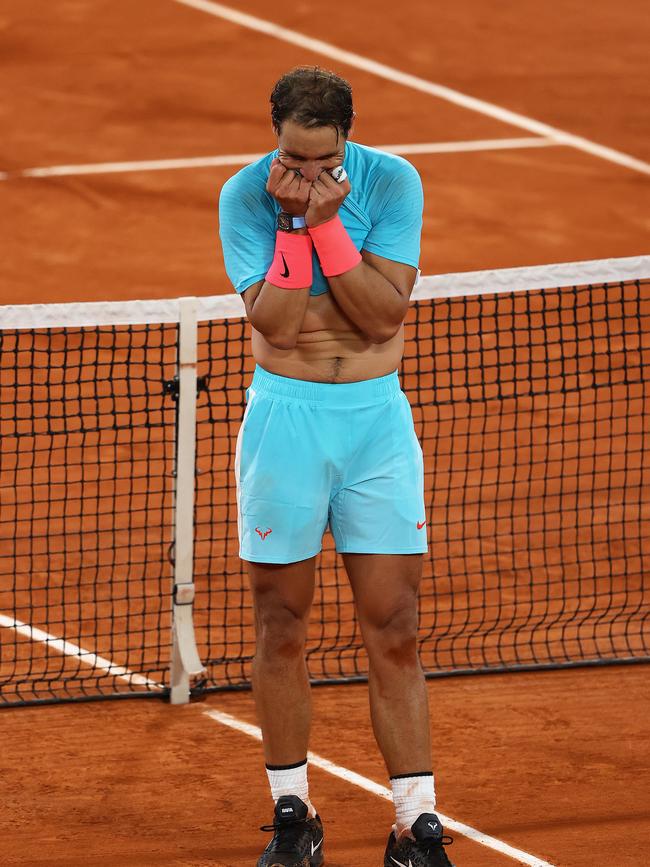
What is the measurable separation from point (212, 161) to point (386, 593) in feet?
32.9

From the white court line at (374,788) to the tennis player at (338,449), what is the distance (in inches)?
21.5

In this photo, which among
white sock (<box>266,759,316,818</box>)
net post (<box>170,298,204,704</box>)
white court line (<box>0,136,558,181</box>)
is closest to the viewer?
white sock (<box>266,759,316,818</box>)

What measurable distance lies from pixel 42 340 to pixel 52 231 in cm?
232

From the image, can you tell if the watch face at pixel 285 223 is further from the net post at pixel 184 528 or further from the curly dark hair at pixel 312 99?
the net post at pixel 184 528

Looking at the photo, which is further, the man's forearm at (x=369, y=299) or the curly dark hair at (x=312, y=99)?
the man's forearm at (x=369, y=299)

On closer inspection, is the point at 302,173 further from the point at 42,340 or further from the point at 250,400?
the point at 42,340

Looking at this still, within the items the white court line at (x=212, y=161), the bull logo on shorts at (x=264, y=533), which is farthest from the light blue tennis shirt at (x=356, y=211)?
the white court line at (x=212, y=161)

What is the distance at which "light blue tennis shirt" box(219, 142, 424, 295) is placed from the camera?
4.46m

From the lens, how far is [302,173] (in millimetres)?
4281

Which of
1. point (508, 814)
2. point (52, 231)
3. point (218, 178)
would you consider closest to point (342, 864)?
point (508, 814)

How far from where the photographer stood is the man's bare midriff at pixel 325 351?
453 cm

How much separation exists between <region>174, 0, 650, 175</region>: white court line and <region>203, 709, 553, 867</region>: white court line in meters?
9.29

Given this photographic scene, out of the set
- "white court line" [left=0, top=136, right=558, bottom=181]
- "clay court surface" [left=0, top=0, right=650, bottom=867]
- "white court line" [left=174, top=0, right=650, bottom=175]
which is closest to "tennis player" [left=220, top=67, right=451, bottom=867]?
"clay court surface" [left=0, top=0, right=650, bottom=867]

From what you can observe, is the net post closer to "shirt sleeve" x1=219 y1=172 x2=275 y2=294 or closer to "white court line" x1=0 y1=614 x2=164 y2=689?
"white court line" x1=0 y1=614 x2=164 y2=689
